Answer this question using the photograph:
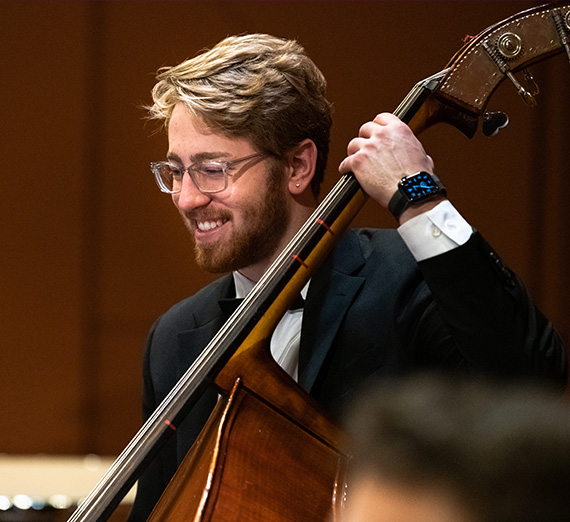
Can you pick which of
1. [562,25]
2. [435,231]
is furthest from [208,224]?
[562,25]

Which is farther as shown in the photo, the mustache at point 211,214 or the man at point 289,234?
the mustache at point 211,214

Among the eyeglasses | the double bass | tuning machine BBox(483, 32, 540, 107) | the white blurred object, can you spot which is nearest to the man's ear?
the eyeglasses

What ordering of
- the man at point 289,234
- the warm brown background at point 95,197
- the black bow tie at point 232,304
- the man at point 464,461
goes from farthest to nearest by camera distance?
the warm brown background at point 95,197 < the black bow tie at point 232,304 < the man at point 289,234 < the man at point 464,461

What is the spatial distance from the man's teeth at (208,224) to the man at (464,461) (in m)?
0.84

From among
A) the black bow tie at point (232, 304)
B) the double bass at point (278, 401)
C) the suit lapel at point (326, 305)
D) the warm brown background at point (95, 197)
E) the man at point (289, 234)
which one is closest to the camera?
the double bass at point (278, 401)

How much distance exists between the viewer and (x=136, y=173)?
2496 mm

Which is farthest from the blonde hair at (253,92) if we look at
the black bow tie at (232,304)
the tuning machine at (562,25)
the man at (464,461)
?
the man at (464,461)

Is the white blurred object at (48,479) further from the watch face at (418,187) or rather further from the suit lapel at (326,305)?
the watch face at (418,187)

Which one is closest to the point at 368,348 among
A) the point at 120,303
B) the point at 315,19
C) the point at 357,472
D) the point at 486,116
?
the point at 486,116

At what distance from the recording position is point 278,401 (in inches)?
44.2

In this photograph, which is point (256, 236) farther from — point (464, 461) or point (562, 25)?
point (464, 461)

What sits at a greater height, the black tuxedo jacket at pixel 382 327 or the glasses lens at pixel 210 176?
the glasses lens at pixel 210 176

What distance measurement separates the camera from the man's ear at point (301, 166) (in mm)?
1491

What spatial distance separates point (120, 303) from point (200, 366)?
149 cm
